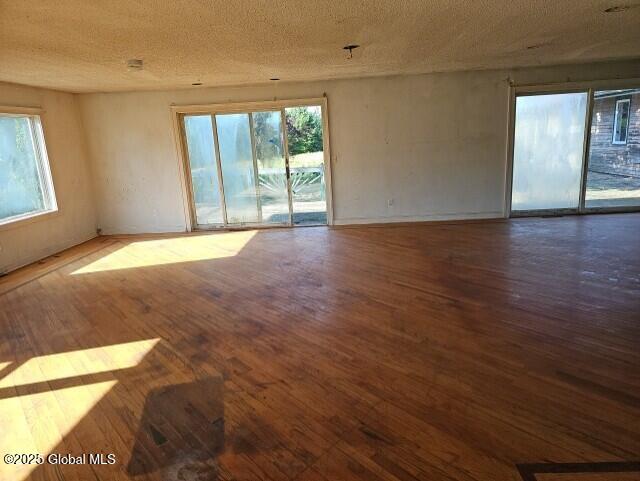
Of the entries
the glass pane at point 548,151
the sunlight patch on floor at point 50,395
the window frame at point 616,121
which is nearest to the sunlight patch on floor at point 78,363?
the sunlight patch on floor at point 50,395

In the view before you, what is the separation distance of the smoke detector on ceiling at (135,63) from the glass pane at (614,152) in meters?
6.71

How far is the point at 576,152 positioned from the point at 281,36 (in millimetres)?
5528

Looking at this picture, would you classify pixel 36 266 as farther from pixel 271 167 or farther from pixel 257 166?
pixel 271 167

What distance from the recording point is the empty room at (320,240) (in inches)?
84.1

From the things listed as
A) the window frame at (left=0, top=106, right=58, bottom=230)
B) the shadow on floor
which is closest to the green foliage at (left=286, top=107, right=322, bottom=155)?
the window frame at (left=0, top=106, right=58, bottom=230)

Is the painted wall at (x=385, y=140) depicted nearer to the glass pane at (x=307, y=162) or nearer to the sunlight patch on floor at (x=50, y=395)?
the glass pane at (x=307, y=162)

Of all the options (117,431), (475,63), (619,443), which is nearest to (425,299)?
(619,443)

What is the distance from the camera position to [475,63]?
225 inches

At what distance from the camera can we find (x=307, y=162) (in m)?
7.07

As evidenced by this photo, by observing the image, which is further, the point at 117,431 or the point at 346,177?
the point at 346,177

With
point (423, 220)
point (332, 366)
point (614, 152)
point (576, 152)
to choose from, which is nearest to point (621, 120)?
point (614, 152)

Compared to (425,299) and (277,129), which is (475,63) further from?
(425,299)

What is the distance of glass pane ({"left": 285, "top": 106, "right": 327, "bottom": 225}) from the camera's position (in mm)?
6875

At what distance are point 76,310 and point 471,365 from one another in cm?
370
